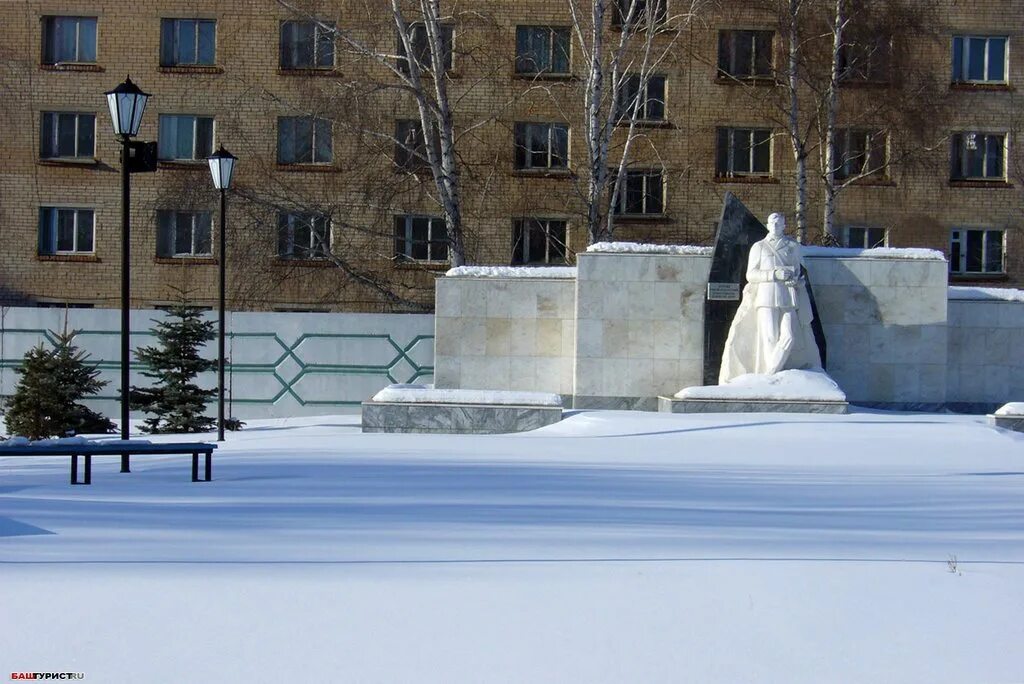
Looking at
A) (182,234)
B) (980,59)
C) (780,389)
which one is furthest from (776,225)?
(182,234)

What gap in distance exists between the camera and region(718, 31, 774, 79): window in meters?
32.3

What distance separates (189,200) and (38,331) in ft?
20.4

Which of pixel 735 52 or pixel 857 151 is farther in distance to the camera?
pixel 857 151

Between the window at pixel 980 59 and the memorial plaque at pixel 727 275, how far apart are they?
54.8 ft

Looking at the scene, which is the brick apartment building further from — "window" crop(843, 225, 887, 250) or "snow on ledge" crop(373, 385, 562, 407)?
"snow on ledge" crop(373, 385, 562, 407)

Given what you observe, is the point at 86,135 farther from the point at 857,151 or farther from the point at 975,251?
the point at 975,251

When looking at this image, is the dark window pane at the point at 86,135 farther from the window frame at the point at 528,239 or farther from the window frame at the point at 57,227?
the window frame at the point at 528,239

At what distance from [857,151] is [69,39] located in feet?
71.2

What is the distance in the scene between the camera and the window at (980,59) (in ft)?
108

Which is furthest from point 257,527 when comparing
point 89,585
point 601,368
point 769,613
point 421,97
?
point 421,97

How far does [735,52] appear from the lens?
3259 cm

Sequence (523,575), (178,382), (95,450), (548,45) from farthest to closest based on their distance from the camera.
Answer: (548,45)
(178,382)
(95,450)
(523,575)

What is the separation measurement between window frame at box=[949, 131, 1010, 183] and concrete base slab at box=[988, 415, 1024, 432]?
58.7 ft

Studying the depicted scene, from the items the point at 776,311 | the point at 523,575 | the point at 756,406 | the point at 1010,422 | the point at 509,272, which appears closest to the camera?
the point at 523,575
